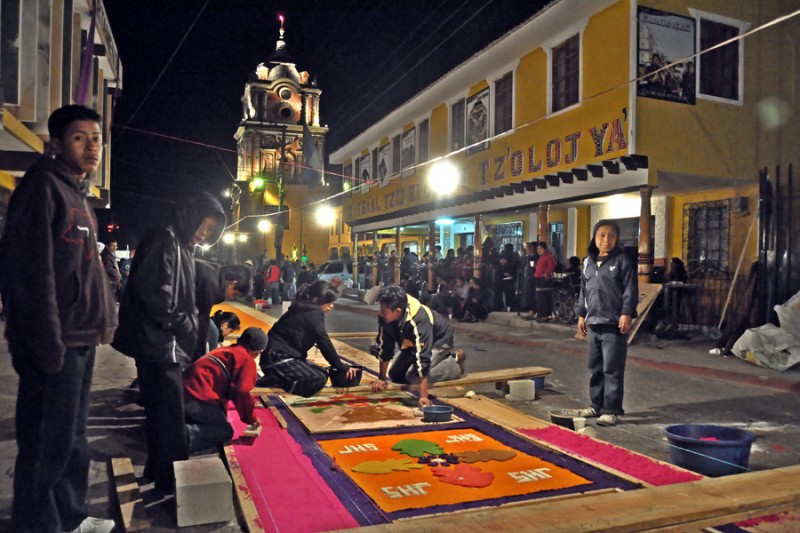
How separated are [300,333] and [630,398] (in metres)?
3.93

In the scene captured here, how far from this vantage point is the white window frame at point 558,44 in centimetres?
1366

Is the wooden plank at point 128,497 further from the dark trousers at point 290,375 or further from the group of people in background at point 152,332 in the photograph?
the dark trousers at point 290,375

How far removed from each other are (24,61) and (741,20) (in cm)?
1357

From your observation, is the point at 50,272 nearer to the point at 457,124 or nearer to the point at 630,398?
the point at 630,398

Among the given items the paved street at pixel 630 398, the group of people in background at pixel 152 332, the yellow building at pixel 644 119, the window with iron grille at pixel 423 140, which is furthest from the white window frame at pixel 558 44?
the group of people in background at pixel 152 332

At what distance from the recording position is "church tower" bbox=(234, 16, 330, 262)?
54.3 meters

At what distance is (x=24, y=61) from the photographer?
8992 mm

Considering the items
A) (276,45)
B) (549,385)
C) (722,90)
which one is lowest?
(549,385)

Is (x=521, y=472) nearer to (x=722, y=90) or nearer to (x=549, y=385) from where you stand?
(x=549, y=385)

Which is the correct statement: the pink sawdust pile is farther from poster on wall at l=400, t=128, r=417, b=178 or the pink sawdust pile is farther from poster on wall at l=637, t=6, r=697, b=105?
poster on wall at l=400, t=128, r=417, b=178

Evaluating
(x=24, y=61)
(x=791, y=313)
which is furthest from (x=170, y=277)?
(x=791, y=313)

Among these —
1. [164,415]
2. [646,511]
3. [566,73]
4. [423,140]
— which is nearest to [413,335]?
[164,415]

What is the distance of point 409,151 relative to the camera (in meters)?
23.8

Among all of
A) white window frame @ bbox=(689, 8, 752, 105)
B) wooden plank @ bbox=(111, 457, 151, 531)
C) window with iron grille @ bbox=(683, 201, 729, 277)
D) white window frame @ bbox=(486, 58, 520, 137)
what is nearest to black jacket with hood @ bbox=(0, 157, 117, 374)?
wooden plank @ bbox=(111, 457, 151, 531)
